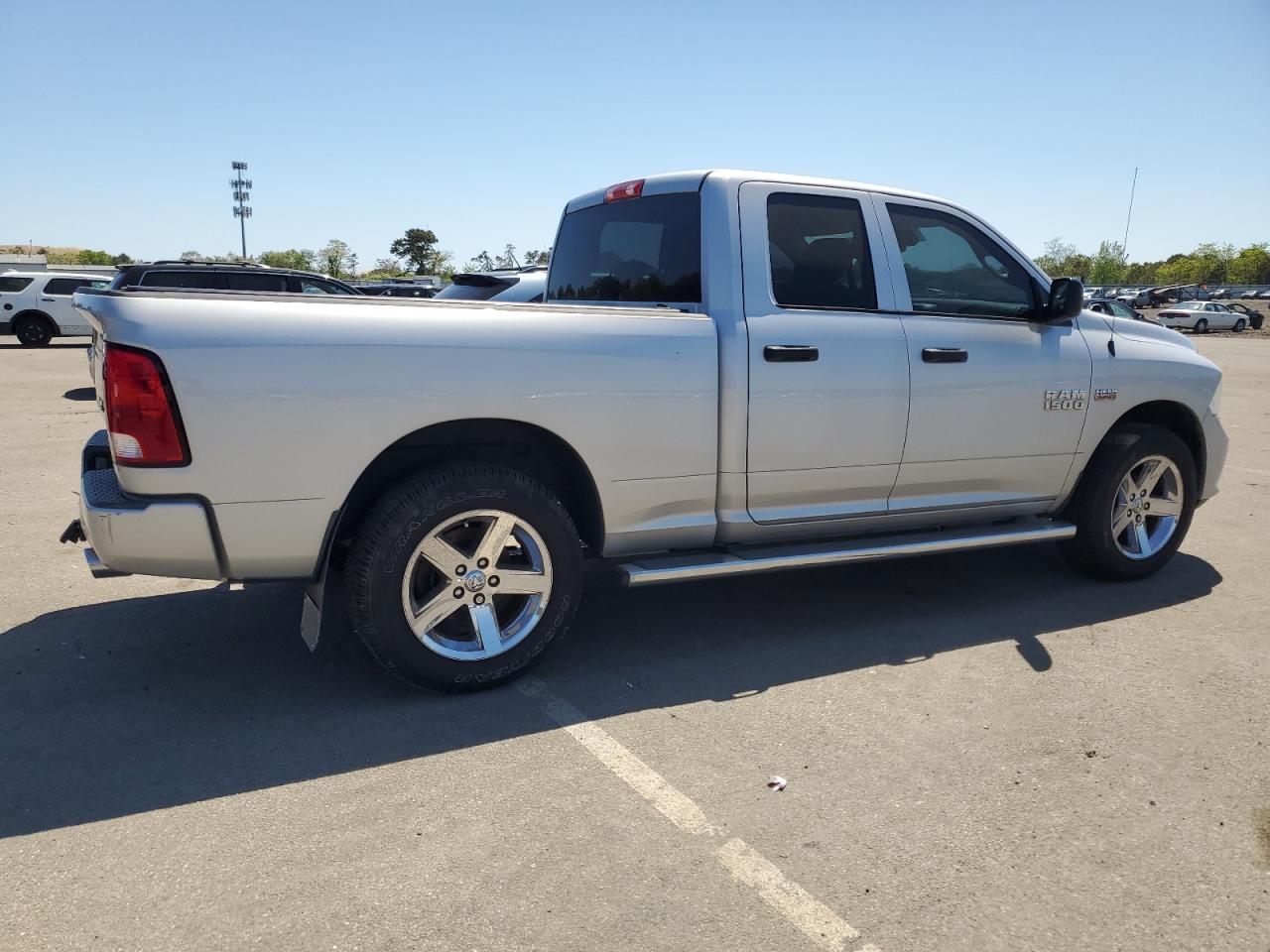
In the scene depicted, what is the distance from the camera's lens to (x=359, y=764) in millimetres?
3012

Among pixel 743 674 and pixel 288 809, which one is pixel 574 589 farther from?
pixel 288 809

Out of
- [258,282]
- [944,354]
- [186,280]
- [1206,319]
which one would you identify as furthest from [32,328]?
[1206,319]

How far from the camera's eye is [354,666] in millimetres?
3783

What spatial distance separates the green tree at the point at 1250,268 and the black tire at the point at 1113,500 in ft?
416

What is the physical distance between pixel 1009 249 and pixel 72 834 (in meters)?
4.49

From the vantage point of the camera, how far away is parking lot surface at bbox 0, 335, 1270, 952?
230 cm

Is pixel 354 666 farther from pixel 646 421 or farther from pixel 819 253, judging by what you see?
pixel 819 253

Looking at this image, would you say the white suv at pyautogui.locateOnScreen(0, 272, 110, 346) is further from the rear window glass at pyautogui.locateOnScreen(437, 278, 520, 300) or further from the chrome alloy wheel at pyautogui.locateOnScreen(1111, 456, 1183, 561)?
the chrome alloy wheel at pyautogui.locateOnScreen(1111, 456, 1183, 561)

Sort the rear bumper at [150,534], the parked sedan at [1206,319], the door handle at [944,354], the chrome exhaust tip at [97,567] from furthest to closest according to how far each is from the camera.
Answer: the parked sedan at [1206,319] < the door handle at [944,354] < the chrome exhaust tip at [97,567] < the rear bumper at [150,534]

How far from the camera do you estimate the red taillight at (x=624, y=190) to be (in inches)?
175

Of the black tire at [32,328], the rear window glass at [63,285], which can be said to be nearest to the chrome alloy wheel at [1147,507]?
the rear window glass at [63,285]

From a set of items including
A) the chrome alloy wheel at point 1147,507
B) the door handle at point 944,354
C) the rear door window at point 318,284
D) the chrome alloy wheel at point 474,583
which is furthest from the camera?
the rear door window at point 318,284

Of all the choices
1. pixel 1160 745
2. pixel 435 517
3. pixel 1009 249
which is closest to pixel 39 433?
pixel 435 517

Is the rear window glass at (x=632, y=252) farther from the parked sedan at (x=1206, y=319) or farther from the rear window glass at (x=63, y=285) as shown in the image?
the parked sedan at (x=1206, y=319)
